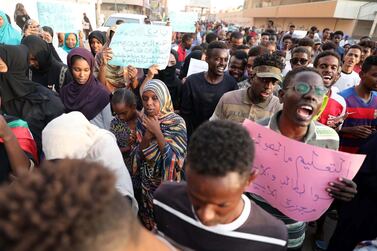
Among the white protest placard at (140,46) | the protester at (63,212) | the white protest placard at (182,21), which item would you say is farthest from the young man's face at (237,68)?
the white protest placard at (182,21)

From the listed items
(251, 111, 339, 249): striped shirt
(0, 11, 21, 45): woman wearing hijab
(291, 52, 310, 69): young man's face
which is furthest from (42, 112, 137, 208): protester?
(0, 11, 21, 45): woman wearing hijab

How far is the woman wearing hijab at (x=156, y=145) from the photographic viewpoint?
206cm

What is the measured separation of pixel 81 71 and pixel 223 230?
233cm

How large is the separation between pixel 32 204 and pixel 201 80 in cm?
276

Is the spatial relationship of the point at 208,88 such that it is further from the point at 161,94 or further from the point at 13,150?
the point at 13,150

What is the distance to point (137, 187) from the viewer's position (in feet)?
8.05

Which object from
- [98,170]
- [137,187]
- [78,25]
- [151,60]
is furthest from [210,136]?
[78,25]

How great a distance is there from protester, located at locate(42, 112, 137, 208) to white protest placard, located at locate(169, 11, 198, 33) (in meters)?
5.85

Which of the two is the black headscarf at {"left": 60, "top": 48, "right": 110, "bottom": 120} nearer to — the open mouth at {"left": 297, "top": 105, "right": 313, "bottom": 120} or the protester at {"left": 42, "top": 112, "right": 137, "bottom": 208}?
the protester at {"left": 42, "top": 112, "right": 137, "bottom": 208}

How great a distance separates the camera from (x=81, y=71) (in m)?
2.83

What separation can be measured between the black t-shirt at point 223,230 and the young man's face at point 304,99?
2.00ft

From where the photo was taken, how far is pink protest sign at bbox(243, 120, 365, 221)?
1382 mm

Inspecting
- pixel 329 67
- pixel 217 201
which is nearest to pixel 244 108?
pixel 329 67

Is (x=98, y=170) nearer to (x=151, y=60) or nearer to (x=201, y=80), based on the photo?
(x=201, y=80)
